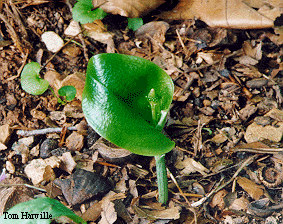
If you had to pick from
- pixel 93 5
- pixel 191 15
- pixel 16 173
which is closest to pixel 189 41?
pixel 191 15

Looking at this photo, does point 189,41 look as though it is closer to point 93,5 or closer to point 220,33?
point 220,33

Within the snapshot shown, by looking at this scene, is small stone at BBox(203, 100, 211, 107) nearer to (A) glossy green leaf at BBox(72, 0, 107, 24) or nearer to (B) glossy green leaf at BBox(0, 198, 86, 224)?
(A) glossy green leaf at BBox(72, 0, 107, 24)

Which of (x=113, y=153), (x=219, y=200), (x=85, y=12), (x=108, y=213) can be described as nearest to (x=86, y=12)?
(x=85, y=12)

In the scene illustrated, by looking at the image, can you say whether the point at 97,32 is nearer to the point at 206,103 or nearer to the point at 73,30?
the point at 73,30

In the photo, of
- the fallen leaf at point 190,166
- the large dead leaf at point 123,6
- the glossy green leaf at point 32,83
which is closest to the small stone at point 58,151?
the glossy green leaf at point 32,83

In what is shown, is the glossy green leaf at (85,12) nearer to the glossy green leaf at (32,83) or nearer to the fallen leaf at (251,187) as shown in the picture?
the glossy green leaf at (32,83)
